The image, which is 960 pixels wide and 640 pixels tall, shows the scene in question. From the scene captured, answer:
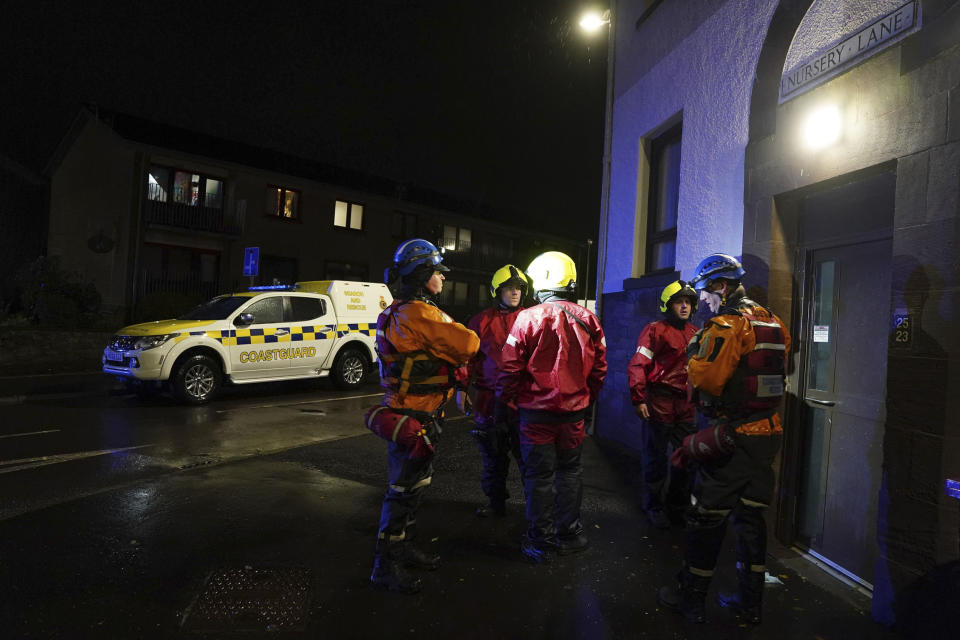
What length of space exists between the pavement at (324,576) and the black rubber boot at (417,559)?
9 centimetres

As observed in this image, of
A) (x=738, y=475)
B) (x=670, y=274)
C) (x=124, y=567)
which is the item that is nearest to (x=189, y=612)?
(x=124, y=567)

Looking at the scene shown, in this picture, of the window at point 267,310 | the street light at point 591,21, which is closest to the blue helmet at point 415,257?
the street light at point 591,21

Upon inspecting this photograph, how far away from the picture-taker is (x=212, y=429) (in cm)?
766

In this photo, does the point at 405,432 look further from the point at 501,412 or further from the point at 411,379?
the point at 501,412

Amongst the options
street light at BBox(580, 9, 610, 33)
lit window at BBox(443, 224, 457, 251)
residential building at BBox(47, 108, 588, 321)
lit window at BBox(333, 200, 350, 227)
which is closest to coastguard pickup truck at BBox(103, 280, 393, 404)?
street light at BBox(580, 9, 610, 33)

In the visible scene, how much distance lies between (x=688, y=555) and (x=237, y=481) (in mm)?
4054

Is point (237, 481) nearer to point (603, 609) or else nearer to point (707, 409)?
point (603, 609)

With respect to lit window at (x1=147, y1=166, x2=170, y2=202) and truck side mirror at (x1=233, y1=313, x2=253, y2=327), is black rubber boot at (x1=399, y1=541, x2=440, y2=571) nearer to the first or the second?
truck side mirror at (x1=233, y1=313, x2=253, y2=327)

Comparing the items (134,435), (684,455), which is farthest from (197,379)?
(684,455)

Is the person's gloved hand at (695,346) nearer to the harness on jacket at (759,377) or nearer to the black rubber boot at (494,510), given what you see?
the harness on jacket at (759,377)

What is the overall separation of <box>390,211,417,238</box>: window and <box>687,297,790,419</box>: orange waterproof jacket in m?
26.1

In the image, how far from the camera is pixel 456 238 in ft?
109

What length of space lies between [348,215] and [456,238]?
8.13 metres

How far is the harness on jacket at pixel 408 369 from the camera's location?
349 cm
